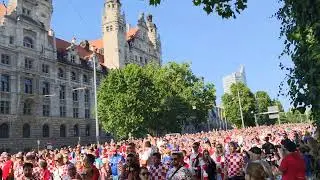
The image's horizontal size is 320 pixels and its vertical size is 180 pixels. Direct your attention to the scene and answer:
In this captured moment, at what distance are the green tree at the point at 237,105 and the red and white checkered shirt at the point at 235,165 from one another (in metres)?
83.5

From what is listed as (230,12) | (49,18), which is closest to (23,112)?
(49,18)

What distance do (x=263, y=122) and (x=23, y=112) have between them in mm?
68265

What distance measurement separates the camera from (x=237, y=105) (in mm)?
93438

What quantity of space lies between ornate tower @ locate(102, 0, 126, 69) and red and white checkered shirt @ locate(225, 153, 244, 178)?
6148 cm

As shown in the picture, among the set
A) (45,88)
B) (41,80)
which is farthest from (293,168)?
(45,88)

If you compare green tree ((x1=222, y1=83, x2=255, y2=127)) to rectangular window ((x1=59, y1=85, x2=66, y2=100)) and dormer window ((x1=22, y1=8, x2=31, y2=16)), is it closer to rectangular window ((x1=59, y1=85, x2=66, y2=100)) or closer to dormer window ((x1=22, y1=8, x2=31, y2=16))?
rectangular window ((x1=59, y1=85, x2=66, y2=100))

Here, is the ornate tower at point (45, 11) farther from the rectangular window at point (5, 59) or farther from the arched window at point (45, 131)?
the arched window at point (45, 131)

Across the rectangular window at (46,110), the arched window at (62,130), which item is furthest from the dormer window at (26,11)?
the arched window at (62,130)

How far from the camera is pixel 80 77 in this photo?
6316cm

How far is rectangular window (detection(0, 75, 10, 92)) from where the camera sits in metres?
48.1

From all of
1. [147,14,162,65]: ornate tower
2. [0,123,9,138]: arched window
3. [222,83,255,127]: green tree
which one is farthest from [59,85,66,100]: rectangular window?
[222,83,255,127]: green tree

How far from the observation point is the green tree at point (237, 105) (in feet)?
305

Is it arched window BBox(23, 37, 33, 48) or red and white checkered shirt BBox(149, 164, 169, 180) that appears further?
arched window BBox(23, 37, 33, 48)

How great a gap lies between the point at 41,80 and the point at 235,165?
47213 millimetres
